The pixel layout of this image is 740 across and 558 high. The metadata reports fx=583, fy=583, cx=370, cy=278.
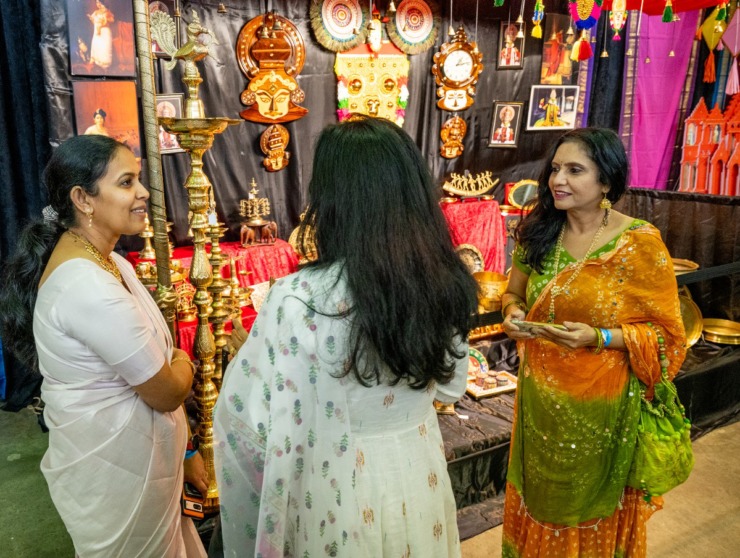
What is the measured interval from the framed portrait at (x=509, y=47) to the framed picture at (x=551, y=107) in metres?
0.35

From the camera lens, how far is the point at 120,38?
12.0 ft

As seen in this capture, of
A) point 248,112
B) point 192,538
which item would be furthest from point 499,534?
point 248,112

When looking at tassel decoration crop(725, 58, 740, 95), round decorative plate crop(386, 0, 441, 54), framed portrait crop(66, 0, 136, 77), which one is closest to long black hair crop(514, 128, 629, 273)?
framed portrait crop(66, 0, 136, 77)

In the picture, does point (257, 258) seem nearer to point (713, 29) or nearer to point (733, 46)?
point (713, 29)

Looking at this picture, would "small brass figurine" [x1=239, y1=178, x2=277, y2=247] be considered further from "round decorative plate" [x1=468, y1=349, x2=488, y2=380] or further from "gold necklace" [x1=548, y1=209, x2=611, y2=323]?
"gold necklace" [x1=548, y1=209, x2=611, y2=323]

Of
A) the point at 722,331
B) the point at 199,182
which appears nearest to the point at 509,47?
the point at 722,331

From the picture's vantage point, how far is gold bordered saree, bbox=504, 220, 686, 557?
5.63 ft

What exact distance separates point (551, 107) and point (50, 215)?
5339 mm

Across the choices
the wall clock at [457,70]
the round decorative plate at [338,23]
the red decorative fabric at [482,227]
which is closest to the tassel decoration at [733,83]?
the wall clock at [457,70]

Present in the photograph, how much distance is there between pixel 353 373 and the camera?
114 cm

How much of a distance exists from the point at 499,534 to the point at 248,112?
3.31 metres

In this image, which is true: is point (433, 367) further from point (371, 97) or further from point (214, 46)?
point (371, 97)

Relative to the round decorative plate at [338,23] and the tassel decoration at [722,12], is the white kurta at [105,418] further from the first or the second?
the tassel decoration at [722,12]

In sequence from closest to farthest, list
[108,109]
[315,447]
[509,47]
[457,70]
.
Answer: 1. [315,447]
2. [108,109]
3. [457,70]
4. [509,47]
